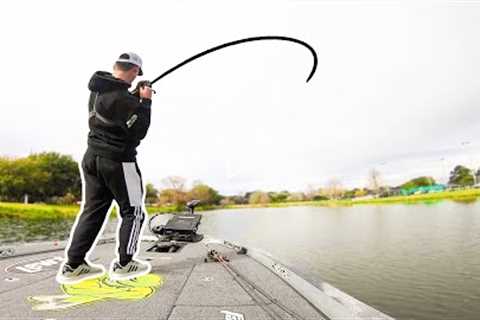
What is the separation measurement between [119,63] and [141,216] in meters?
1.64

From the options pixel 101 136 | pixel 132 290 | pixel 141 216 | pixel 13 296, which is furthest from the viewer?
pixel 141 216

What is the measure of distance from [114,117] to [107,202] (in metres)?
0.95

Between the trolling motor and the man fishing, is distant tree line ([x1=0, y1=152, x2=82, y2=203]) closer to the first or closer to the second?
the trolling motor

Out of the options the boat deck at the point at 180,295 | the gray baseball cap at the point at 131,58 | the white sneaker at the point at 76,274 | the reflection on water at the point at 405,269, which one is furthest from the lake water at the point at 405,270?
the gray baseball cap at the point at 131,58

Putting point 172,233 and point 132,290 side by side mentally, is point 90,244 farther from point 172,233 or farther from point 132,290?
point 172,233

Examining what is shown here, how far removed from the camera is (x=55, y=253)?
17.4 feet

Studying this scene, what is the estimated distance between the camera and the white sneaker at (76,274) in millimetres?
3328

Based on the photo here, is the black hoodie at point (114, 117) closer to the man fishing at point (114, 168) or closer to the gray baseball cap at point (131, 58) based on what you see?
the man fishing at point (114, 168)

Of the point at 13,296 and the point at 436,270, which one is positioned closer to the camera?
the point at 13,296

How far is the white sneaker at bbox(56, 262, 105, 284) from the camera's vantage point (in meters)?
3.33

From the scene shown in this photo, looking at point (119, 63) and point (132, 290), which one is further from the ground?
point (119, 63)

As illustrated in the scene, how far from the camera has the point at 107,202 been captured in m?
3.65

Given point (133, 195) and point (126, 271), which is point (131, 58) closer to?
point (133, 195)

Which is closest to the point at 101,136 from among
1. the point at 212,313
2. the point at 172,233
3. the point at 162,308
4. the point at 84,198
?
the point at 84,198
